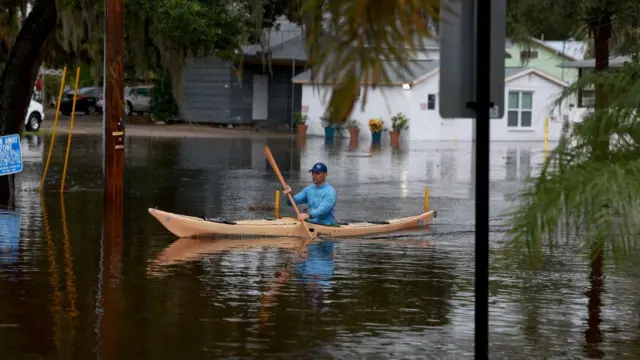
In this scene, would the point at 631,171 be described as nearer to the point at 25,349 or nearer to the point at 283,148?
the point at 25,349

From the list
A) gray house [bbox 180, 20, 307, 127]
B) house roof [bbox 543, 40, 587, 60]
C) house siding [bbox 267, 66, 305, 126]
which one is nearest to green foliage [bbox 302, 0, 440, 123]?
house roof [bbox 543, 40, 587, 60]

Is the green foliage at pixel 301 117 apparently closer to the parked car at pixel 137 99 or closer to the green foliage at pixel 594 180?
the parked car at pixel 137 99

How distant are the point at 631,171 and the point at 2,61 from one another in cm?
3364

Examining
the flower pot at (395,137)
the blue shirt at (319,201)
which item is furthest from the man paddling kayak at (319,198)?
the flower pot at (395,137)

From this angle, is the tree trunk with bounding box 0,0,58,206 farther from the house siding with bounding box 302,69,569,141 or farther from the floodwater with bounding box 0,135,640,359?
the house siding with bounding box 302,69,569,141

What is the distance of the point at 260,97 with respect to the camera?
179ft

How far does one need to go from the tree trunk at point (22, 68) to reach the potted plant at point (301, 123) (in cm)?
2990

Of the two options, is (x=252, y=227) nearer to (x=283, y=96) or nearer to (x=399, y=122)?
(x=399, y=122)

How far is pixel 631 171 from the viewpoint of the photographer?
7.66m

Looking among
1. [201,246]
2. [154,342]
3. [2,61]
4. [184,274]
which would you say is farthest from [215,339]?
[2,61]

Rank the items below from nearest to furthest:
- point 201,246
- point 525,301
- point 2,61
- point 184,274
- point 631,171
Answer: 1. point 631,171
2. point 525,301
3. point 184,274
4. point 201,246
5. point 2,61

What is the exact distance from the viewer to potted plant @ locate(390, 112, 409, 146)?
48.1m

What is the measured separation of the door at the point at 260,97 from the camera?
178ft

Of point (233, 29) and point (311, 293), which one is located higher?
point (233, 29)
